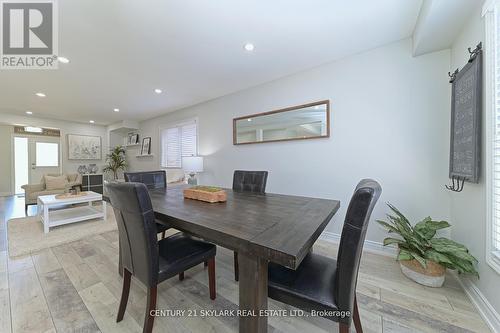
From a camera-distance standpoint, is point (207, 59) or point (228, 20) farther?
point (207, 59)

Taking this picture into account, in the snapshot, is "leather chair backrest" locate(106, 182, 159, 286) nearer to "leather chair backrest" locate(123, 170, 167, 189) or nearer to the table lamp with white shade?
"leather chair backrest" locate(123, 170, 167, 189)

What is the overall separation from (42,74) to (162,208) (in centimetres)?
327

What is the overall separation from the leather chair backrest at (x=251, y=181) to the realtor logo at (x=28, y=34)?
2.30 m

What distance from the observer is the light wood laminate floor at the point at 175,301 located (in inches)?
48.6

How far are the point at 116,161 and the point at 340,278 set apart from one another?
7.21 m

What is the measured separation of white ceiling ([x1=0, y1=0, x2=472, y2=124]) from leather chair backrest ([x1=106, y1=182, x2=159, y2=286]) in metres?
1.57

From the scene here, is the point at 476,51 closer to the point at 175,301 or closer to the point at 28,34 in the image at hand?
the point at 175,301

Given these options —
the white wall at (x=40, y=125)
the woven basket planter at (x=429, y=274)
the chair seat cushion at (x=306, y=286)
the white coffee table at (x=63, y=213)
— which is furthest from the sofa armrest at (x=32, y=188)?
the woven basket planter at (x=429, y=274)

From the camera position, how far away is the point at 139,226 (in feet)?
3.47

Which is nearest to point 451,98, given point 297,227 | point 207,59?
point 297,227

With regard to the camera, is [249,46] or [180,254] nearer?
[180,254]

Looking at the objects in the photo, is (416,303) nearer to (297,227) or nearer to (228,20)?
(297,227)

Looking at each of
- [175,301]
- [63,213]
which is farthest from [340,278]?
[63,213]

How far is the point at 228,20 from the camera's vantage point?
1777mm
